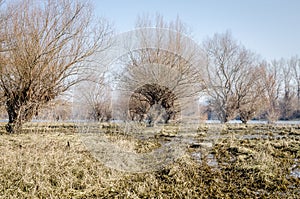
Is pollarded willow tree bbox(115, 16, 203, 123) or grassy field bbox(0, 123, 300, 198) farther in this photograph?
pollarded willow tree bbox(115, 16, 203, 123)

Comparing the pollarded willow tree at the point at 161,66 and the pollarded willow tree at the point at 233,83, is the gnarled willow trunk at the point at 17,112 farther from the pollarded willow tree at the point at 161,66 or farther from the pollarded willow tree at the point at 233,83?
the pollarded willow tree at the point at 233,83

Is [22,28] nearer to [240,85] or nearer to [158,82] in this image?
[158,82]

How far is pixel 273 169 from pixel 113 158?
308 centimetres

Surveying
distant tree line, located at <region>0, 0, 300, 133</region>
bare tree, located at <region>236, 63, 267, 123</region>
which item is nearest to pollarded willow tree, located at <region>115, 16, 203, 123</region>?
distant tree line, located at <region>0, 0, 300, 133</region>

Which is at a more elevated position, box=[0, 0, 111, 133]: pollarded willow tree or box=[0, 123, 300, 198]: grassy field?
box=[0, 0, 111, 133]: pollarded willow tree

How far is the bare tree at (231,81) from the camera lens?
72.5 feet

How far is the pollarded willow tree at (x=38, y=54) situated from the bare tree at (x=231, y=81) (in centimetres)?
1494

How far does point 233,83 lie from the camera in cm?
2325

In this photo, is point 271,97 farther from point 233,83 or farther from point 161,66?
point 161,66

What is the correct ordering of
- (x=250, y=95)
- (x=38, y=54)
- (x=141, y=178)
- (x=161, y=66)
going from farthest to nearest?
1. (x=250, y=95)
2. (x=161, y=66)
3. (x=38, y=54)
4. (x=141, y=178)

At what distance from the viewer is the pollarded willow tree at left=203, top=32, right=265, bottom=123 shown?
22.1m

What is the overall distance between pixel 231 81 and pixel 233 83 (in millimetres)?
285

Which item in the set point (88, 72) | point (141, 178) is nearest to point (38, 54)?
point (88, 72)

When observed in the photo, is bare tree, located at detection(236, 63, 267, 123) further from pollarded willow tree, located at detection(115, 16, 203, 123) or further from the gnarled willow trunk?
the gnarled willow trunk
